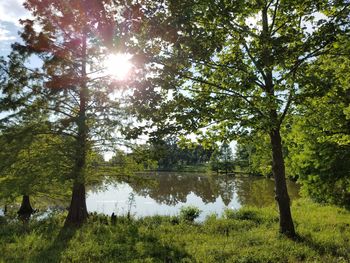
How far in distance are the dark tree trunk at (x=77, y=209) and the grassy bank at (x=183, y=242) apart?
812mm

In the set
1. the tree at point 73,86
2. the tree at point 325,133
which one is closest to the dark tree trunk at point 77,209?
the tree at point 73,86

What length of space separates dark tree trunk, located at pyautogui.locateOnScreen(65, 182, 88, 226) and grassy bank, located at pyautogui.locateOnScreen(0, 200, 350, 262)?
2.66 ft

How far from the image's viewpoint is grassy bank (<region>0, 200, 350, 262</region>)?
30.3 feet

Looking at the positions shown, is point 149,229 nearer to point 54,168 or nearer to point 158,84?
point 54,168

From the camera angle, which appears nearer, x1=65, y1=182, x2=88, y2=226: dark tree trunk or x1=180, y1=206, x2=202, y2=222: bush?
x1=65, y1=182, x2=88, y2=226: dark tree trunk

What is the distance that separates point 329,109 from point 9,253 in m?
11.2

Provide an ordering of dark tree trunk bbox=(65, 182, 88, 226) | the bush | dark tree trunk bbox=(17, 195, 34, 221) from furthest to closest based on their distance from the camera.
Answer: dark tree trunk bbox=(17, 195, 34, 221)
the bush
dark tree trunk bbox=(65, 182, 88, 226)

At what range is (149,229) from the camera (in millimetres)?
13867

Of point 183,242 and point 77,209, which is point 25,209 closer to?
point 77,209

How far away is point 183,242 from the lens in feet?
36.6

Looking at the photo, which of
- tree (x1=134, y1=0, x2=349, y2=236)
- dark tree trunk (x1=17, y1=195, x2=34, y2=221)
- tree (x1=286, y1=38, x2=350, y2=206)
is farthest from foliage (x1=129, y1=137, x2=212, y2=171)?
dark tree trunk (x1=17, y1=195, x2=34, y2=221)

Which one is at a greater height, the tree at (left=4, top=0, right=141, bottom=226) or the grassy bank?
the tree at (left=4, top=0, right=141, bottom=226)

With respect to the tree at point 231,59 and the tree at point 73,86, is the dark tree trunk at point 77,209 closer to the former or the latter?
the tree at point 73,86

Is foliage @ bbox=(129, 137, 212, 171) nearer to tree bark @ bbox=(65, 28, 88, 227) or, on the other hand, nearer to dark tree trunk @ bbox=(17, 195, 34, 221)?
tree bark @ bbox=(65, 28, 88, 227)
